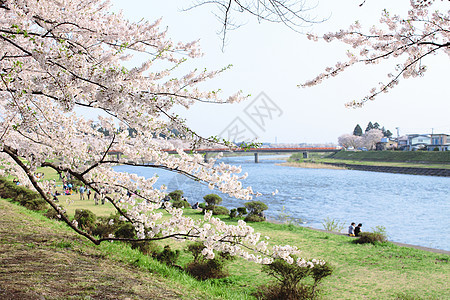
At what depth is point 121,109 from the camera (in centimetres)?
339

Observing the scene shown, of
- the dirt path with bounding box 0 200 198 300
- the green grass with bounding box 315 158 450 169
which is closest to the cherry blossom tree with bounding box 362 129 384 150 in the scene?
the green grass with bounding box 315 158 450 169

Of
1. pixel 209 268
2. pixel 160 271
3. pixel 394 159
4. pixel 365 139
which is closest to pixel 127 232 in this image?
pixel 160 271

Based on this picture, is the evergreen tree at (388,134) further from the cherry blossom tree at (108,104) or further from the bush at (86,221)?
the cherry blossom tree at (108,104)

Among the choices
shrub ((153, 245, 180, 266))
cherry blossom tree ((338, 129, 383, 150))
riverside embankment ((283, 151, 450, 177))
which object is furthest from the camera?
cherry blossom tree ((338, 129, 383, 150))

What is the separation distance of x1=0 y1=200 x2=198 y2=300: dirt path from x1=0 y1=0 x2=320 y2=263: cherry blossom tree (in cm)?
71

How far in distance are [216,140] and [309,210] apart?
1836cm

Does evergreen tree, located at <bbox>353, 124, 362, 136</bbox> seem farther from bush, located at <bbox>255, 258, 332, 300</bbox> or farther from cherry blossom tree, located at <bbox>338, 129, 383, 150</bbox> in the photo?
bush, located at <bbox>255, 258, 332, 300</bbox>

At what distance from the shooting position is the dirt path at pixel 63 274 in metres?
4.03

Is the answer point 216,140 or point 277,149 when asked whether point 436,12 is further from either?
point 277,149

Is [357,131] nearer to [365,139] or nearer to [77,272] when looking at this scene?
[365,139]

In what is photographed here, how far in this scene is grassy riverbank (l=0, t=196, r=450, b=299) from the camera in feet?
14.6

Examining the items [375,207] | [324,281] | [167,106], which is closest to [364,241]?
[324,281]

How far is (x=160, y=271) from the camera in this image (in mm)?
6035

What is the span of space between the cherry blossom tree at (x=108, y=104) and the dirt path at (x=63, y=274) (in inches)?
27.9
